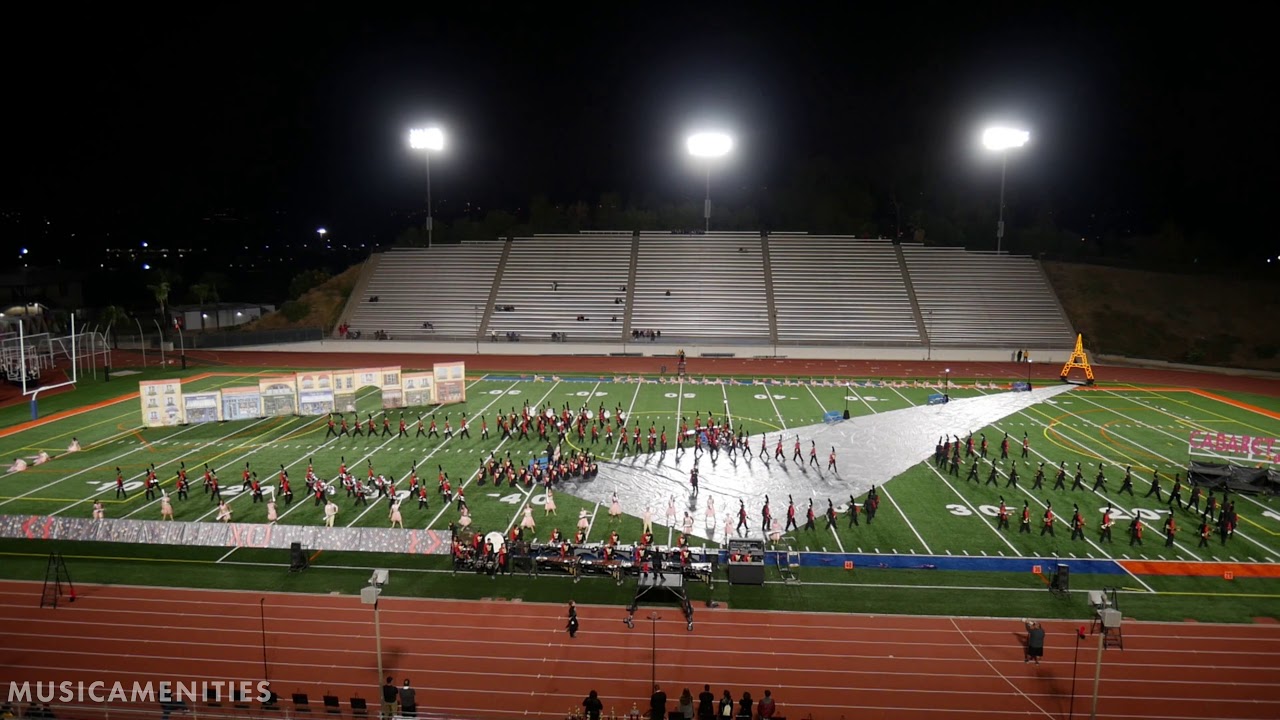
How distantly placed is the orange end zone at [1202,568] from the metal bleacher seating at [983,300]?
3623 cm

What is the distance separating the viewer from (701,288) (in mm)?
62156

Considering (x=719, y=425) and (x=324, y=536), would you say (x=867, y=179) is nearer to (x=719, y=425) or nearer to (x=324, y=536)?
(x=719, y=425)

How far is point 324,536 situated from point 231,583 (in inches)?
90.1

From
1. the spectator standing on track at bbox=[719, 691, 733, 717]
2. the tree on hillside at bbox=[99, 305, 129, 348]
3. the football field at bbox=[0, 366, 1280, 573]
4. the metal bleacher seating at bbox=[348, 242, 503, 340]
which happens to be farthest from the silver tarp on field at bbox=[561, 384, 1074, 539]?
the tree on hillside at bbox=[99, 305, 129, 348]

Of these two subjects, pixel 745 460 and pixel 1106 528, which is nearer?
pixel 1106 528

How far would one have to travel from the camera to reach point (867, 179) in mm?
79250

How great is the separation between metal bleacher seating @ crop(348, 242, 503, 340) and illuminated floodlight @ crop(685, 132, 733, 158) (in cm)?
1940

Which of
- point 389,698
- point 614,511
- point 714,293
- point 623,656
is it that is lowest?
point 623,656

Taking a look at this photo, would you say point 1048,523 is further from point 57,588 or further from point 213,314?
point 213,314

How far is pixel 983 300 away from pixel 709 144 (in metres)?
25.7

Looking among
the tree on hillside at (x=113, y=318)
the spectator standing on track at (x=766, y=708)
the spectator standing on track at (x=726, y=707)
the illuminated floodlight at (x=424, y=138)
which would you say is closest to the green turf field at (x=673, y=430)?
the spectator standing on track at (x=766, y=708)

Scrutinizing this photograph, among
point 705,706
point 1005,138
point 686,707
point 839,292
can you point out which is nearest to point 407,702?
point 686,707

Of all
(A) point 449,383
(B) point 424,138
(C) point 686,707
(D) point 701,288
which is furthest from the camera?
(B) point 424,138

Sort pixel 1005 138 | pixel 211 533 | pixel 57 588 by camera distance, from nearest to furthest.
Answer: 1. pixel 57 588
2. pixel 211 533
3. pixel 1005 138
